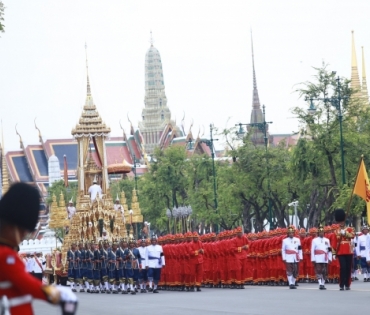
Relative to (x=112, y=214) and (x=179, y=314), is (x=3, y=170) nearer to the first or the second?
(x=112, y=214)

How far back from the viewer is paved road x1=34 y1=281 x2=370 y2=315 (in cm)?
1852

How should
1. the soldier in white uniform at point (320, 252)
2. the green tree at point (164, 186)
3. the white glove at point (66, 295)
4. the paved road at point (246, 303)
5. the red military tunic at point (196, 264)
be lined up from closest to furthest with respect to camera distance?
1. the white glove at point (66, 295)
2. the paved road at point (246, 303)
3. the soldier in white uniform at point (320, 252)
4. the red military tunic at point (196, 264)
5. the green tree at point (164, 186)

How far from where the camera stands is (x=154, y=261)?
29203 mm

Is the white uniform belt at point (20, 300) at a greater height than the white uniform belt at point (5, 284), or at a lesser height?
lesser

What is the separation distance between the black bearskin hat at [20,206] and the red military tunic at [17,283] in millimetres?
266

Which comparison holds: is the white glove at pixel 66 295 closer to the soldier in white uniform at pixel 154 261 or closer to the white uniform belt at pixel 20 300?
the white uniform belt at pixel 20 300

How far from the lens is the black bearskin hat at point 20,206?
24.3 ft

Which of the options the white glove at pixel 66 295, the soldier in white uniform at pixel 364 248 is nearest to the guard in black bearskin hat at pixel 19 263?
the white glove at pixel 66 295

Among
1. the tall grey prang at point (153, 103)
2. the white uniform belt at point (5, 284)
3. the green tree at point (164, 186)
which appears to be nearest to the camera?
the white uniform belt at point (5, 284)

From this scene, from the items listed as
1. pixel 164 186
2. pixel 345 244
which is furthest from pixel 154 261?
pixel 164 186

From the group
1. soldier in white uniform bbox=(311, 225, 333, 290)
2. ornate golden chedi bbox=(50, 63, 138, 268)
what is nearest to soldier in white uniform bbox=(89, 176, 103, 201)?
ornate golden chedi bbox=(50, 63, 138, 268)

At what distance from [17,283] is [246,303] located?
1404cm

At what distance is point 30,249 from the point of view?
2741 inches

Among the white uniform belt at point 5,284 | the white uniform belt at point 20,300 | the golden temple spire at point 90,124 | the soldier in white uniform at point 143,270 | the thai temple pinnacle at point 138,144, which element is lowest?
the white uniform belt at point 20,300
